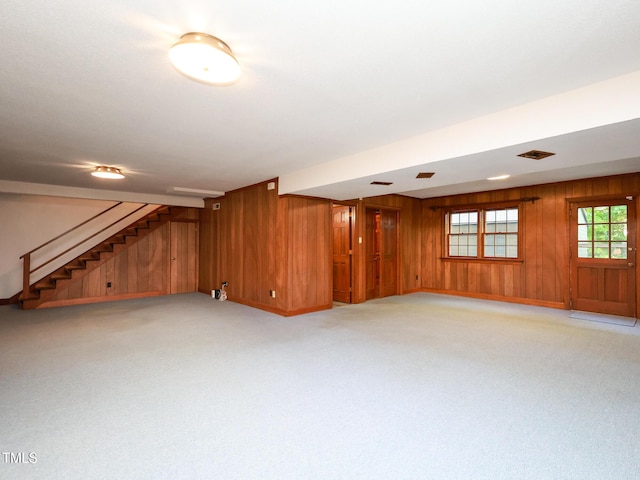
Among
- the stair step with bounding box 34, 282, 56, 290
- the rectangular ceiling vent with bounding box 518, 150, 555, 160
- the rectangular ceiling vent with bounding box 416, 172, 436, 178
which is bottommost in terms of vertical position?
the stair step with bounding box 34, 282, 56, 290

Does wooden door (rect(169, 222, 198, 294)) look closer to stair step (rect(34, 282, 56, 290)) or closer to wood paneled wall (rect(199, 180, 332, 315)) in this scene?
wood paneled wall (rect(199, 180, 332, 315))

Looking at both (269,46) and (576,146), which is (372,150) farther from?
(269,46)

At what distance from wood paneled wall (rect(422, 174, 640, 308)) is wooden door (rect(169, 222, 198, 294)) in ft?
21.6

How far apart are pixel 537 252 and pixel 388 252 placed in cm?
301

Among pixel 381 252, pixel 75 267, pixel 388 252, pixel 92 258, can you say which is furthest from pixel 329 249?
pixel 75 267

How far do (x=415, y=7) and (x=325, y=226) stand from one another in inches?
184

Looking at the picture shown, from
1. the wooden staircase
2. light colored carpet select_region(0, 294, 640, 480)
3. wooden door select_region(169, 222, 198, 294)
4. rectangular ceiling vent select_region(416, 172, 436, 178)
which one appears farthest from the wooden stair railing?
rectangular ceiling vent select_region(416, 172, 436, 178)

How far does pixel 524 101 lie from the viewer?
2605 mm

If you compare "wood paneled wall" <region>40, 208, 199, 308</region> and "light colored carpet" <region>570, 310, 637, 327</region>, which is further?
"wood paneled wall" <region>40, 208, 199, 308</region>

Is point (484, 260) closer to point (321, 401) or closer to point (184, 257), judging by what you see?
point (321, 401)

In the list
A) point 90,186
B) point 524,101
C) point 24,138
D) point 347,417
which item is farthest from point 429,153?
point 90,186

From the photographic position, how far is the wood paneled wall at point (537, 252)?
587 cm

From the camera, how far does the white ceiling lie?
1637mm

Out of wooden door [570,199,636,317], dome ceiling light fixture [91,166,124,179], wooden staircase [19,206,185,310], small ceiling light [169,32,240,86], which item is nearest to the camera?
small ceiling light [169,32,240,86]
